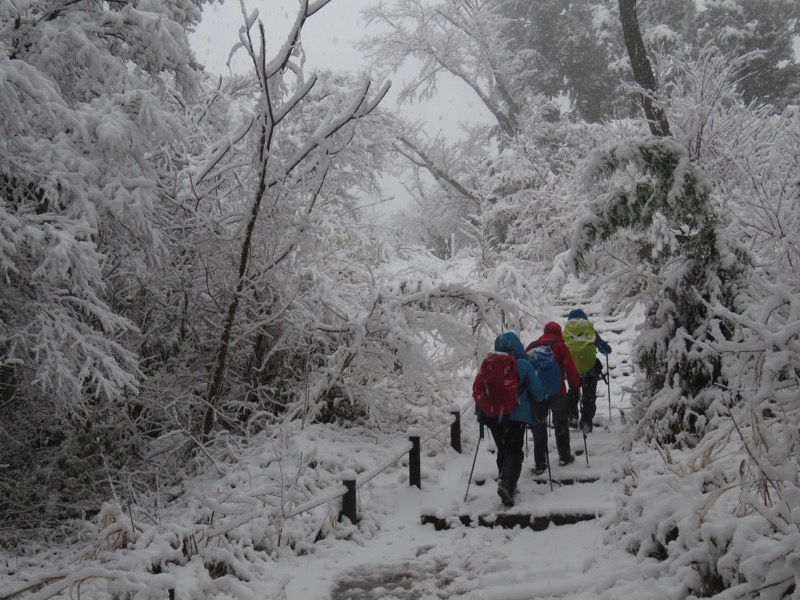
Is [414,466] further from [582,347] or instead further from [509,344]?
[582,347]

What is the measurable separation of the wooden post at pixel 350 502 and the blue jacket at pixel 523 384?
5.88 feet

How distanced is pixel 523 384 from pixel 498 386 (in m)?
0.33

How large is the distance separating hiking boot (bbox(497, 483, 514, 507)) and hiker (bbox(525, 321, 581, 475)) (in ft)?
2.84

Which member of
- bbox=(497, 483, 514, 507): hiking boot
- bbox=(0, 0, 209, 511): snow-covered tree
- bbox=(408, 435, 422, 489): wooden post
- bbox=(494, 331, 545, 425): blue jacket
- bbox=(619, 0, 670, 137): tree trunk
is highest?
bbox=(619, 0, 670, 137): tree trunk

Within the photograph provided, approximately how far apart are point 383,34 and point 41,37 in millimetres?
20685

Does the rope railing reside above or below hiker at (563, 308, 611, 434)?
below

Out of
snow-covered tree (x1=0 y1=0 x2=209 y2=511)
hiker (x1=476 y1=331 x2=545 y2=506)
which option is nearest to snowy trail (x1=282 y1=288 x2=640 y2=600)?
hiker (x1=476 y1=331 x2=545 y2=506)

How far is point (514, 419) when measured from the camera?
6.30m

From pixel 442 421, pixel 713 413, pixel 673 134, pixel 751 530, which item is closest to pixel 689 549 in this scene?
pixel 751 530

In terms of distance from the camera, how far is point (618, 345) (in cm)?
1422

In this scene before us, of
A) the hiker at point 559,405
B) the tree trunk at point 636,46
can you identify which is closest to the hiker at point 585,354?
the hiker at point 559,405

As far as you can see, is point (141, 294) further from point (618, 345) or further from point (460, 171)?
point (460, 171)

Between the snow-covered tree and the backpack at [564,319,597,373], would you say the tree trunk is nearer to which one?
the backpack at [564,319,597,373]

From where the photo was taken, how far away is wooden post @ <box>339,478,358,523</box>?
653cm
